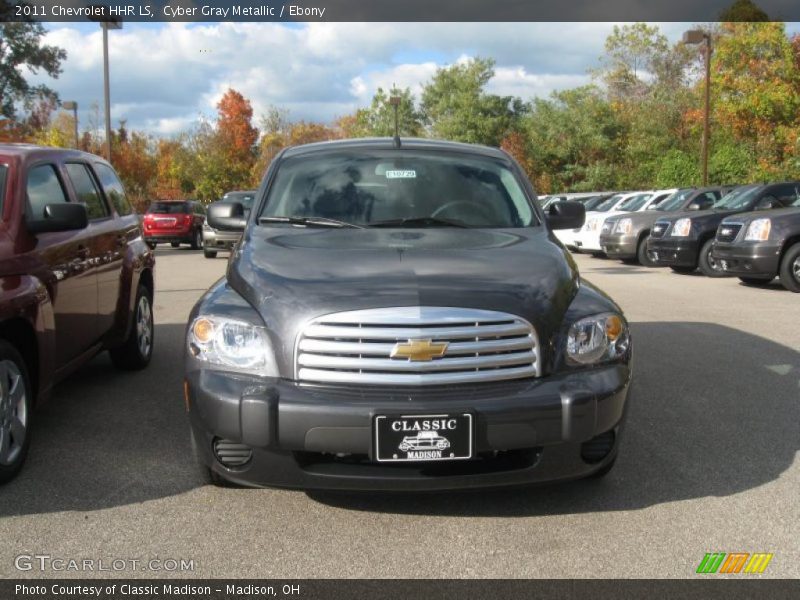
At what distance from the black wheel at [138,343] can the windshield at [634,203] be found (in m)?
15.9

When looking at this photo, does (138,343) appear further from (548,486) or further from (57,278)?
(548,486)

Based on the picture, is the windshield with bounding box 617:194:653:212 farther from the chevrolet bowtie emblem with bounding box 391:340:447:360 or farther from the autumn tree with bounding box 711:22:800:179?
the chevrolet bowtie emblem with bounding box 391:340:447:360

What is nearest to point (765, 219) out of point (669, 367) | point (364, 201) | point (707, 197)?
point (707, 197)

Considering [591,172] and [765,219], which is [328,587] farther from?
[591,172]

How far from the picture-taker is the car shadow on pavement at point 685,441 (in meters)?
3.96

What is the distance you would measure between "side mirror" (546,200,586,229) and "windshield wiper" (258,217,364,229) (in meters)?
1.34

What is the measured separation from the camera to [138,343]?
686 centimetres

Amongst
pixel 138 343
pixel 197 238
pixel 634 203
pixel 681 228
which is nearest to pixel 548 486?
pixel 138 343

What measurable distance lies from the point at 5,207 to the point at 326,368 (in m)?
2.36

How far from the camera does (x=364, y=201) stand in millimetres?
4934

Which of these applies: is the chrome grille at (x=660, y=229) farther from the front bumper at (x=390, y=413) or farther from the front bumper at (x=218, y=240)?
the front bumper at (x=390, y=413)

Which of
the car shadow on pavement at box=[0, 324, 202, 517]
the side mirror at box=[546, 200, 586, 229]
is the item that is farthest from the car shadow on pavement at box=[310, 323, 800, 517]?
the side mirror at box=[546, 200, 586, 229]

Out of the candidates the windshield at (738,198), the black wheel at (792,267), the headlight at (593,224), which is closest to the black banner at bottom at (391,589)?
the black wheel at (792,267)

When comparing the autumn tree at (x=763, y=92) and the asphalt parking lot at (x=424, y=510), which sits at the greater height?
the autumn tree at (x=763, y=92)
